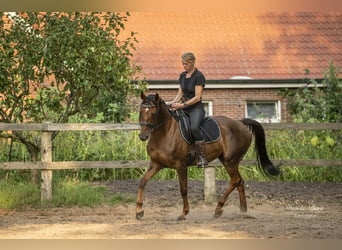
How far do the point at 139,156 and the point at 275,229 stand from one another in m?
6.19

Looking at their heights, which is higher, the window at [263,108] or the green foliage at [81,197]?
the window at [263,108]

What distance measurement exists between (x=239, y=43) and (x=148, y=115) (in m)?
13.8

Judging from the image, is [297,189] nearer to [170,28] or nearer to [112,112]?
[112,112]

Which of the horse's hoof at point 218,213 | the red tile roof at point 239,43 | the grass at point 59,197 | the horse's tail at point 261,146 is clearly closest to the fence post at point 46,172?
the grass at point 59,197

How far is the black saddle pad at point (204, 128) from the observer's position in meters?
9.92

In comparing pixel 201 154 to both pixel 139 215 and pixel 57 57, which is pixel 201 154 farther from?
pixel 57 57

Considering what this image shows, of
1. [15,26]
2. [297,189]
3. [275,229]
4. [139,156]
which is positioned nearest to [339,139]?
[297,189]

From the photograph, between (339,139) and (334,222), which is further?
(339,139)

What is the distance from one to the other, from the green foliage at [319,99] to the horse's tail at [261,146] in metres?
6.13

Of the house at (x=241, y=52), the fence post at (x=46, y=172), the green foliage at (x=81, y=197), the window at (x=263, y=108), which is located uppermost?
the house at (x=241, y=52)

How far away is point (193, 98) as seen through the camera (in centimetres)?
967

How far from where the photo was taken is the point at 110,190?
12344mm

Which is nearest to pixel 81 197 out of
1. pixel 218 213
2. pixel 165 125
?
pixel 165 125

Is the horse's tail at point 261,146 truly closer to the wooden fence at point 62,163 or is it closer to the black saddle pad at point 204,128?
the wooden fence at point 62,163
